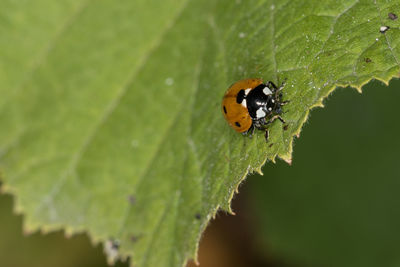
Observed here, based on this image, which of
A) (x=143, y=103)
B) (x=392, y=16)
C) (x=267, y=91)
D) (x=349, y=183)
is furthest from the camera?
(x=349, y=183)

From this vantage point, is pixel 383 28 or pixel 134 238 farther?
pixel 134 238

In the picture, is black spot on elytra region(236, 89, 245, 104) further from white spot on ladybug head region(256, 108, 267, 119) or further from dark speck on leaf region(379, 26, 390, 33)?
dark speck on leaf region(379, 26, 390, 33)

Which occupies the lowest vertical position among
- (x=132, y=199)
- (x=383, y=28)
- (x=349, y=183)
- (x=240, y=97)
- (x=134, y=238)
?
(x=349, y=183)

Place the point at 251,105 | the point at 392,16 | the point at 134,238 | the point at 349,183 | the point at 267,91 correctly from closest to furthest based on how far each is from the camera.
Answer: the point at 392,16
the point at 267,91
the point at 251,105
the point at 134,238
the point at 349,183

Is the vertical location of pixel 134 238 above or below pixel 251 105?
below

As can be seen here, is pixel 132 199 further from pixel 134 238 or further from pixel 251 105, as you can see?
pixel 251 105

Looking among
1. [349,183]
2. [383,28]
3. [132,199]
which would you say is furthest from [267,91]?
[349,183]
